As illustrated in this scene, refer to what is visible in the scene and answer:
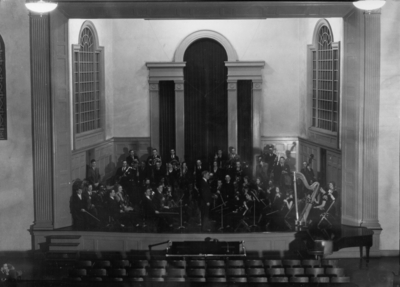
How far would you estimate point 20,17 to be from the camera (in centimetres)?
1488

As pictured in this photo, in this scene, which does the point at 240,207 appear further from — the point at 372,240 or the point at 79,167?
the point at 79,167

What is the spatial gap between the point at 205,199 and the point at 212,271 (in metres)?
3.05

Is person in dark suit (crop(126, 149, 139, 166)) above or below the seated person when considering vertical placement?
above

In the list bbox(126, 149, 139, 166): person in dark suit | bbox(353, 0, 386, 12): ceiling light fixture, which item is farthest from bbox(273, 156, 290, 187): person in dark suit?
bbox(353, 0, 386, 12): ceiling light fixture

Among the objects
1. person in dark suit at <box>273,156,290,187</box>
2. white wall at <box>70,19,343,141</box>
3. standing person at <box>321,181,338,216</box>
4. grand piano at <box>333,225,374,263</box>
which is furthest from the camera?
white wall at <box>70,19,343,141</box>

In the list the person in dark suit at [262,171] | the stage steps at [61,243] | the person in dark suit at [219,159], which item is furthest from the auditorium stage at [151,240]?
the person in dark suit at [219,159]

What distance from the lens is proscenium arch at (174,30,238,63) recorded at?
2020cm

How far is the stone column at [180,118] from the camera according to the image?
65.7 feet

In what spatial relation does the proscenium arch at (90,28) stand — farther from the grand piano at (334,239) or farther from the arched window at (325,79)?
the grand piano at (334,239)

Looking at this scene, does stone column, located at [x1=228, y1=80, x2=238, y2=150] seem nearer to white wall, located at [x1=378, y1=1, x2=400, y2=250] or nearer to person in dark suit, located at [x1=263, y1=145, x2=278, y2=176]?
person in dark suit, located at [x1=263, y1=145, x2=278, y2=176]

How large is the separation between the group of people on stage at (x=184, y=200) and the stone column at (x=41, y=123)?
28.2 inches

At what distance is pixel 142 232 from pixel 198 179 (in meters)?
2.22

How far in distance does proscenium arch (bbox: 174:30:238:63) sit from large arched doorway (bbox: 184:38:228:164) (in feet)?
0.39

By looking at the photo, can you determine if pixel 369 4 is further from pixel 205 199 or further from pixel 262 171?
pixel 205 199
